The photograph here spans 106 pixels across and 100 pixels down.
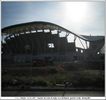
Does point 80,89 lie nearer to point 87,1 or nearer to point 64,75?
point 64,75

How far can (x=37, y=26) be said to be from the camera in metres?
4.44

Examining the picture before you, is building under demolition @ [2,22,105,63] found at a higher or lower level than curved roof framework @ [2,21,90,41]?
lower

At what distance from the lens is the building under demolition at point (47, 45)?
4.43m

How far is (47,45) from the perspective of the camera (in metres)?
4.45

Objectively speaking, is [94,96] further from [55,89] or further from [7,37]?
[7,37]

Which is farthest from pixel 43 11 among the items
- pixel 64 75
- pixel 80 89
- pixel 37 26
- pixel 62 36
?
pixel 80 89

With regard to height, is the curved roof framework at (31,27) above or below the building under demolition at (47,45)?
above

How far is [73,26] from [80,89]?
3.70ft

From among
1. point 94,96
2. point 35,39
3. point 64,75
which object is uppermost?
point 35,39

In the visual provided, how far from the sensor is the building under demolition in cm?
443

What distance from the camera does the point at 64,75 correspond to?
443 cm

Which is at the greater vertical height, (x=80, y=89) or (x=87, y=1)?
(x=87, y=1)

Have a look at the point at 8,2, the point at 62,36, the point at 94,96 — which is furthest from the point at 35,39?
the point at 94,96

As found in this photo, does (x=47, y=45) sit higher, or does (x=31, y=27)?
(x=31, y=27)
